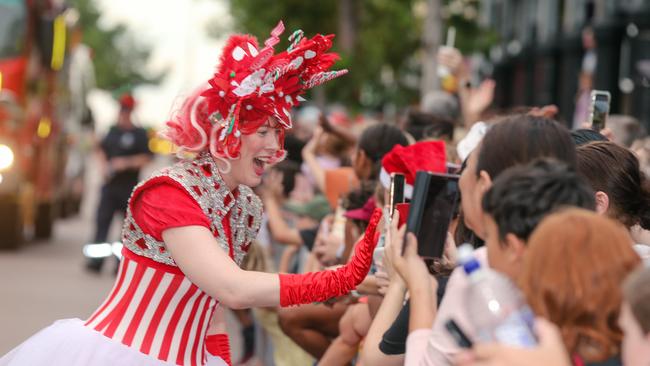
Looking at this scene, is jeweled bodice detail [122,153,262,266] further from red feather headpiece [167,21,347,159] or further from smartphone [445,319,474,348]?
smartphone [445,319,474,348]

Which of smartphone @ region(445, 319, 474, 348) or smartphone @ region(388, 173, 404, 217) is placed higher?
smartphone @ region(388, 173, 404, 217)

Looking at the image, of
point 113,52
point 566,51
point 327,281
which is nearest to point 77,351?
→ point 327,281

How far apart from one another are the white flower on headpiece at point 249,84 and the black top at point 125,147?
10.2m

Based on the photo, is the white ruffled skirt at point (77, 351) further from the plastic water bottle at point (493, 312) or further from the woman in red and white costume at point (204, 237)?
the plastic water bottle at point (493, 312)

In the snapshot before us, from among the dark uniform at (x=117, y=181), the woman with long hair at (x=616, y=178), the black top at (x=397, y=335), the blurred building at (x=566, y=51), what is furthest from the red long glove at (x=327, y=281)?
the dark uniform at (x=117, y=181)

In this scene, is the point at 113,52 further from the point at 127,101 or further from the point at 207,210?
the point at 207,210

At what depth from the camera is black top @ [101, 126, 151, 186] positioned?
14328 millimetres

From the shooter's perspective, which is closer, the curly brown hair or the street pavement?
the curly brown hair

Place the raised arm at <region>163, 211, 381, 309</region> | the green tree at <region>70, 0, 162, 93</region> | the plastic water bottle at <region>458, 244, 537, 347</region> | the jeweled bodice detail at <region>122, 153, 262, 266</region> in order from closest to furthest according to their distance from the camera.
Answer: the plastic water bottle at <region>458, 244, 537, 347</region> < the raised arm at <region>163, 211, 381, 309</region> < the jeweled bodice detail at <region>122, 153, 262, 266</region> < the green tree at <region>70, 0, 162, 93</region>

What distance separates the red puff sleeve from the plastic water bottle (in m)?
1.56

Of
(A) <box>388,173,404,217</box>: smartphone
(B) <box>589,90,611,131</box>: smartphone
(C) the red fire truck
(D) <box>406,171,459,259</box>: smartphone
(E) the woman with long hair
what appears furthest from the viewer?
(C) the red fire truck

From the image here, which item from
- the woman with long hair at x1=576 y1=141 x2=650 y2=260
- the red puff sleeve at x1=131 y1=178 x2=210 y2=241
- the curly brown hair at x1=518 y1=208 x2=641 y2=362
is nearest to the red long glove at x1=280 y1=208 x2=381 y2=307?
the red puff sleeve at x1=131 y1=178 x2=210 y2=241

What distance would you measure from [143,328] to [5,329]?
623 cm

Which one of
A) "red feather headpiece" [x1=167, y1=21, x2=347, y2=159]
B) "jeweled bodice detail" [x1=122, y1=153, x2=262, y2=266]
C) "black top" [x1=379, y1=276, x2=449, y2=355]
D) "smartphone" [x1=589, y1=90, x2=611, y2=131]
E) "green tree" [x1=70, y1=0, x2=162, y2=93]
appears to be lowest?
"green tree" [x1=70, y1=0, x2=162, y2=93]
